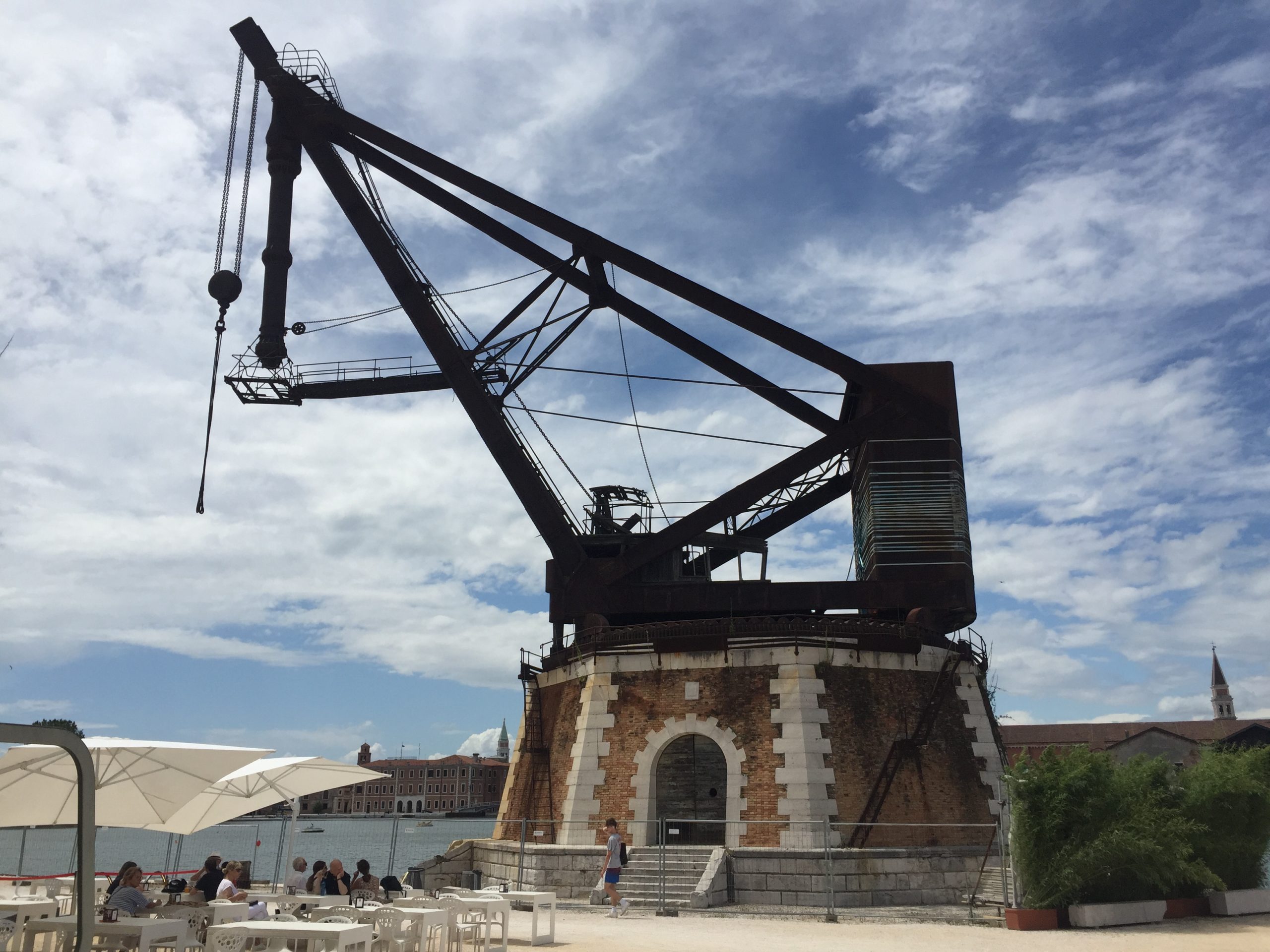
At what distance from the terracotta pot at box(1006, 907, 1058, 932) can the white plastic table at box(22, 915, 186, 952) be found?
1112 centimetres

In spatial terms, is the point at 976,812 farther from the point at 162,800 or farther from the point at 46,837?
the point at 46,837

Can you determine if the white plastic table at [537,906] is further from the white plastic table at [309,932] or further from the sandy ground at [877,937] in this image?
the white plastic table at [309,932]

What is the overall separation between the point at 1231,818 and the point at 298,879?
15.2 meters

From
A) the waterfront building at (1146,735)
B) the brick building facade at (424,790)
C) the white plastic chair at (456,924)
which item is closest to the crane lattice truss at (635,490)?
the white plastic chair at (456,924)

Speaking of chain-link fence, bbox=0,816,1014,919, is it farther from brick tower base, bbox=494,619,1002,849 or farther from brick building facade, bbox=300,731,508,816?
brick building facade, bbox=300,731,508,816

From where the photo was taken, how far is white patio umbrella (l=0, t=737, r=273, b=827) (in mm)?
10359

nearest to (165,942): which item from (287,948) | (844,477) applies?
(287,948)

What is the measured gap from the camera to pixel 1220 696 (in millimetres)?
133625

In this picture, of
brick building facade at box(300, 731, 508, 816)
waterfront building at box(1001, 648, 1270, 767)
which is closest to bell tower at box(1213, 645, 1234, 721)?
waterfront building at box(1001, 648, 1270, 767)

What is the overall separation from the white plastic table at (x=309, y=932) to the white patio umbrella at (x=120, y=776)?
5.02 ft

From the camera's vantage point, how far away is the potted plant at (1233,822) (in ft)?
51.1

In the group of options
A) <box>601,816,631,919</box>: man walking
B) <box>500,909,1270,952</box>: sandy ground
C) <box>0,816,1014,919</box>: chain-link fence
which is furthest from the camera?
<box>0,816,1014,919</box>: chain-link fence

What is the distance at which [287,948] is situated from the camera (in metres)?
10.1

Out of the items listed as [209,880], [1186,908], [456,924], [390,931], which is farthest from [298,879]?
[1186,908]
